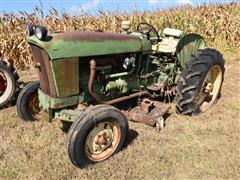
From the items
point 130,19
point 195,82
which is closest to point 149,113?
point 195,82

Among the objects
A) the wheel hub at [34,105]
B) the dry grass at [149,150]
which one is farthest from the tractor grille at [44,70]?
the wheel hub at [34,105]

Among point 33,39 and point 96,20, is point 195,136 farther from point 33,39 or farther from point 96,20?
point 96,20

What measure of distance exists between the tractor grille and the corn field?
5.13 m

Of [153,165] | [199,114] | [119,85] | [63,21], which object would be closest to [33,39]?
[119,85]

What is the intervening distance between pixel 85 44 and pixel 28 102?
1.54 metres

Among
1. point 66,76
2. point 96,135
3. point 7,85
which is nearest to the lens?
point 96,135

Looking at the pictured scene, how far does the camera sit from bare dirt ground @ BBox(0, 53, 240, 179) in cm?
395

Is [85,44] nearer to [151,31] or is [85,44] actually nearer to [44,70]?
[44,70]

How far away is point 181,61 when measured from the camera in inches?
230

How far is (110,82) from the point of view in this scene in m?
4.88

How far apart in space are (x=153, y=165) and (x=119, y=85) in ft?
4.41

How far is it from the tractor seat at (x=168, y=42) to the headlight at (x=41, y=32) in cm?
218

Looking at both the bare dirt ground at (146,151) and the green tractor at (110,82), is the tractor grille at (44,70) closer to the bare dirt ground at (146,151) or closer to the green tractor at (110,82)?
the green tractor at (110,82)

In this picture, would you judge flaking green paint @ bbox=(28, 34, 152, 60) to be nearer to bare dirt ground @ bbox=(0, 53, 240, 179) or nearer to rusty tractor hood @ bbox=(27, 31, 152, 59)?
rusty tractor hood @ bbox=(27, 31, 152, 59)
